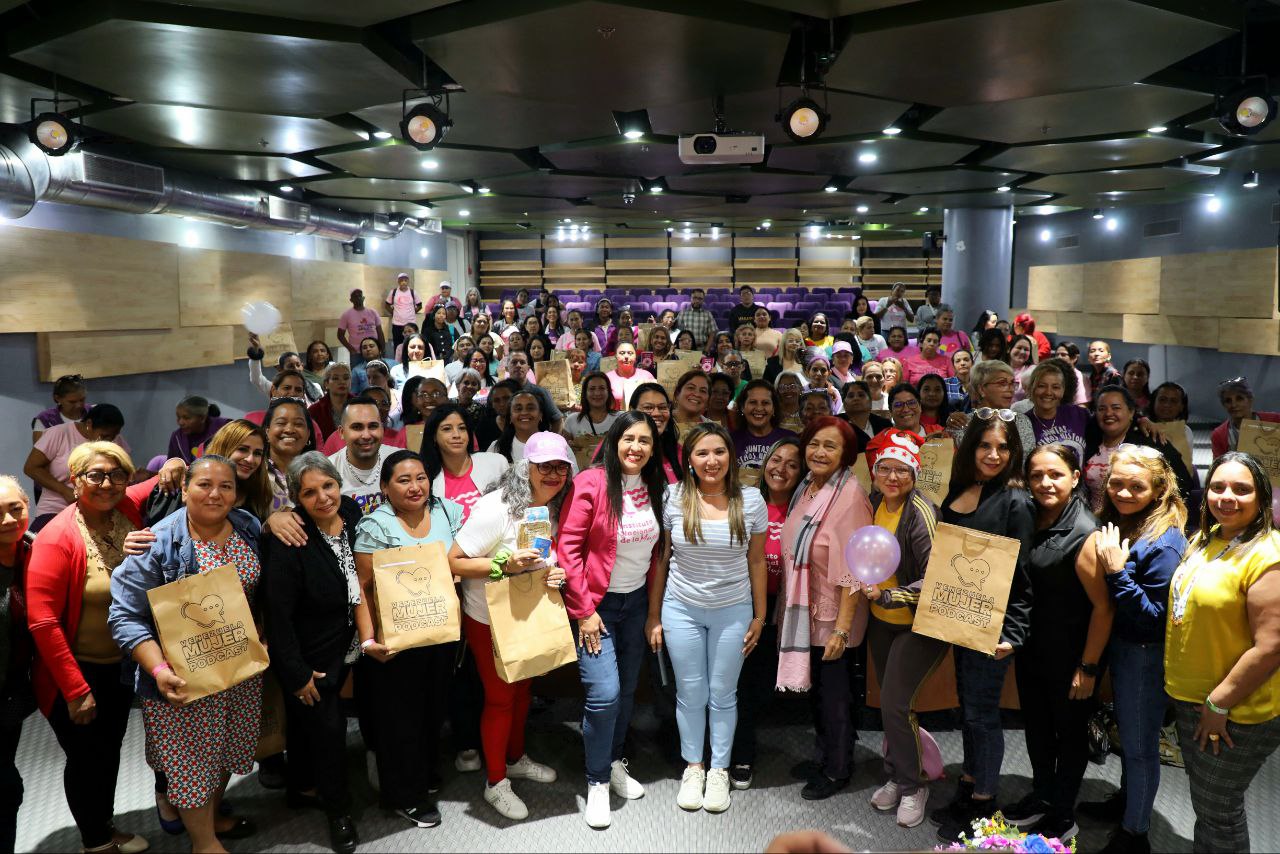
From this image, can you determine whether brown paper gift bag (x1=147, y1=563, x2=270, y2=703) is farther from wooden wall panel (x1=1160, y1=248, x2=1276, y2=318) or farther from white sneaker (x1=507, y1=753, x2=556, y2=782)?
wooden wall panel (x1=1160, y1=248, x2=1276, y2=318)

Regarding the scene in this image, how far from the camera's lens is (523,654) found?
2865 mm

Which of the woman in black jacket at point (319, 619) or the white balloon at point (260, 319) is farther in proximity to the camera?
the white balloon at point (260, 319)

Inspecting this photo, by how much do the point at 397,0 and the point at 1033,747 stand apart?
157 inches

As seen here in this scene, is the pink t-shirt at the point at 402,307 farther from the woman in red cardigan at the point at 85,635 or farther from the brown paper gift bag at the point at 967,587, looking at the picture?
the brown paper gift bag at the point at 967,587

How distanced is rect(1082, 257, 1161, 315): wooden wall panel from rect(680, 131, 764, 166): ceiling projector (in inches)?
377

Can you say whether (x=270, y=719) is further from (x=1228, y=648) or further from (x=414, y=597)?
(x=1228, y=648)

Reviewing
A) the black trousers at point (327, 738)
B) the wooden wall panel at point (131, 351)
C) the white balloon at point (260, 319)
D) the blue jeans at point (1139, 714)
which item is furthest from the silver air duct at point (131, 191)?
the blue jeans at point (1139, 714)

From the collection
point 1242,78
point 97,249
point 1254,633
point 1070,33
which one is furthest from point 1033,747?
point 97,249

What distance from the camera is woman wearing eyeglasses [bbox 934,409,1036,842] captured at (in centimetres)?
277

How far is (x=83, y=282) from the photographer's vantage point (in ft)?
24.7

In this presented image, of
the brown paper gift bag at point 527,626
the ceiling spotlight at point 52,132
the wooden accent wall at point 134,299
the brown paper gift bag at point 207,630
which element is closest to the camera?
the brown paper gift bag at point 207,630

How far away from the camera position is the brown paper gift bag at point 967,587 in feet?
8.75

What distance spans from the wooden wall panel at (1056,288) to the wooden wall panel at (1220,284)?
3068mm

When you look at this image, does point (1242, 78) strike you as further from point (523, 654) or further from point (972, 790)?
point (523, 654)
